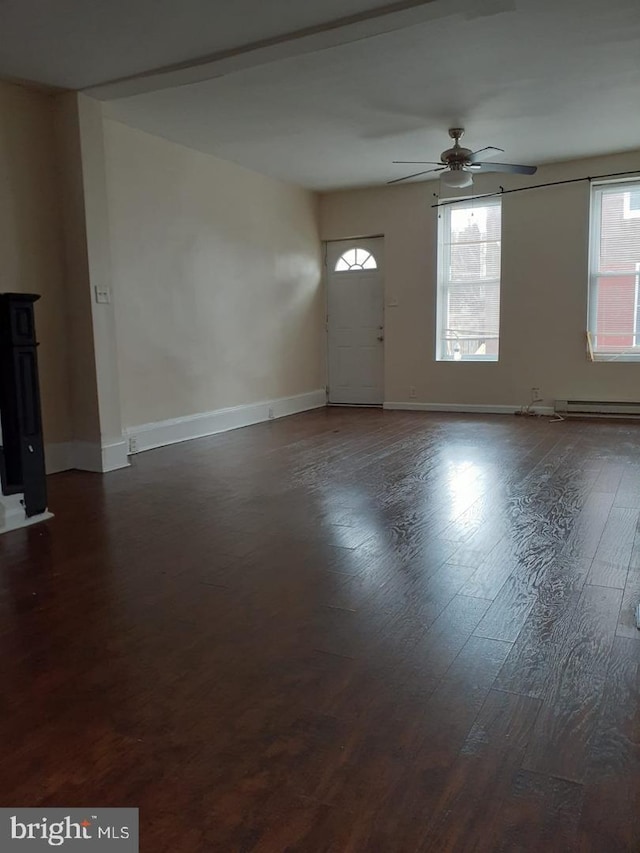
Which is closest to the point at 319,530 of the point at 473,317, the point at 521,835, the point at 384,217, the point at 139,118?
the point at 521,835

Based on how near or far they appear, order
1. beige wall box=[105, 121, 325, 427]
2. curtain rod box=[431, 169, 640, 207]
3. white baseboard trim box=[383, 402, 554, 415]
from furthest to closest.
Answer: white baseboard trim box=[383, 402, 554, 415]
curtain rod box=[431, 169, 640, 207]
beige wall box=[105, 121, 325, 427]

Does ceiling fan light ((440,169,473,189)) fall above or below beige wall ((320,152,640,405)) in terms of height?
above

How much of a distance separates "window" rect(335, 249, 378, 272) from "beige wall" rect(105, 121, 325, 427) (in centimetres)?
33

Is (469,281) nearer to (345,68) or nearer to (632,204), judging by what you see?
(632,204)

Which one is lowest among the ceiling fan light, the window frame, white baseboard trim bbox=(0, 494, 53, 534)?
white baseboard trim bbox=(0, 494, 53, 534)

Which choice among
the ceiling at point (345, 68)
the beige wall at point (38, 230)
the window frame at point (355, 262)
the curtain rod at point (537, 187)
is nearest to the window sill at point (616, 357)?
the curtain rod at point (537, 187)

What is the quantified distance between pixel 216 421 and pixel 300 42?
3.67 metres

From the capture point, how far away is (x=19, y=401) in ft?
11.3

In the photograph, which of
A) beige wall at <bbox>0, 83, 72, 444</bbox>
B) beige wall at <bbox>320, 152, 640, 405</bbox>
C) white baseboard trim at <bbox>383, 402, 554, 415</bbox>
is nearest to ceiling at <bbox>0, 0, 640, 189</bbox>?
beige wall at <bbox>0, 83, 72, 444</bbox>

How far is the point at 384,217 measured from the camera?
7754 millimetres

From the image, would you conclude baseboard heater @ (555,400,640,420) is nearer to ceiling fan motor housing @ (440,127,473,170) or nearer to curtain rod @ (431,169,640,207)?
curtain rod @ (431,169,640,207)

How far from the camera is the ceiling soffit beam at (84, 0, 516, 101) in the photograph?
10.6ft

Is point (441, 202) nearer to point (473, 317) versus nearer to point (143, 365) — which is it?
point (473, 317)

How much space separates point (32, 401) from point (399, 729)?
277 centimetres
